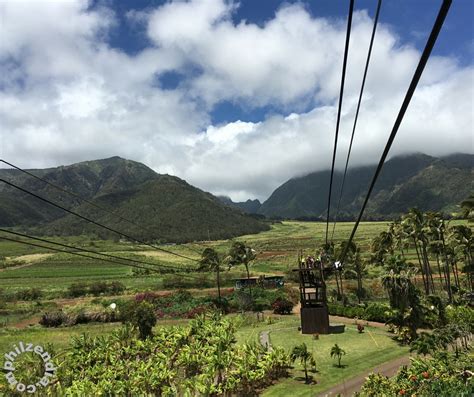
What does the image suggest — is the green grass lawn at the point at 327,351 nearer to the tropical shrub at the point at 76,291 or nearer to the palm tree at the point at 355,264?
the palm tree at the point at 355,264

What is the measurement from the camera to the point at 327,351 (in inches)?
1310

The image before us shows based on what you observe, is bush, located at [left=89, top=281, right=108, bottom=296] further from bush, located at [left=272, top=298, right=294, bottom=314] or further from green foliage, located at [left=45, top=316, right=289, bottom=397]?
green foliage, located at [left=45, top=316, right=289, bottom=397]

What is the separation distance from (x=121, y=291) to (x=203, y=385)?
2570 inches

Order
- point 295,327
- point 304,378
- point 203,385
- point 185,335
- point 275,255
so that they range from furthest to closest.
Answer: point 275,255 < point 295,327 < point 185,335 < point 304,378 < point 203,385

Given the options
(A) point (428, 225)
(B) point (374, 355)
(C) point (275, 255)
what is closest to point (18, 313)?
(B) point (374, 355)

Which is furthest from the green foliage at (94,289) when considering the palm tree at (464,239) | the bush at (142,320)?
the palm tree at (464,239)

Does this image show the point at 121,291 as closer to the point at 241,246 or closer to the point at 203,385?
the point at 241,246

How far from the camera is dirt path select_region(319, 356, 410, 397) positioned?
926 inches

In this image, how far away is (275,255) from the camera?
13512 centimetres

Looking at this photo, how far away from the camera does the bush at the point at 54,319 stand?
5434cm

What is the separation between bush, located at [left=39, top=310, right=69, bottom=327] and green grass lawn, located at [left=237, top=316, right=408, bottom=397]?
25.7m

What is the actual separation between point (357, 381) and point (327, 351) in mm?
8001

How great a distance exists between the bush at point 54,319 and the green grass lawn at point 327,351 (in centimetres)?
2569

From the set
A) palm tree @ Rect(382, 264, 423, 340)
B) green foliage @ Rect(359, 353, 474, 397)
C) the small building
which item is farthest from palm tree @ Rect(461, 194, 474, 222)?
the small building
